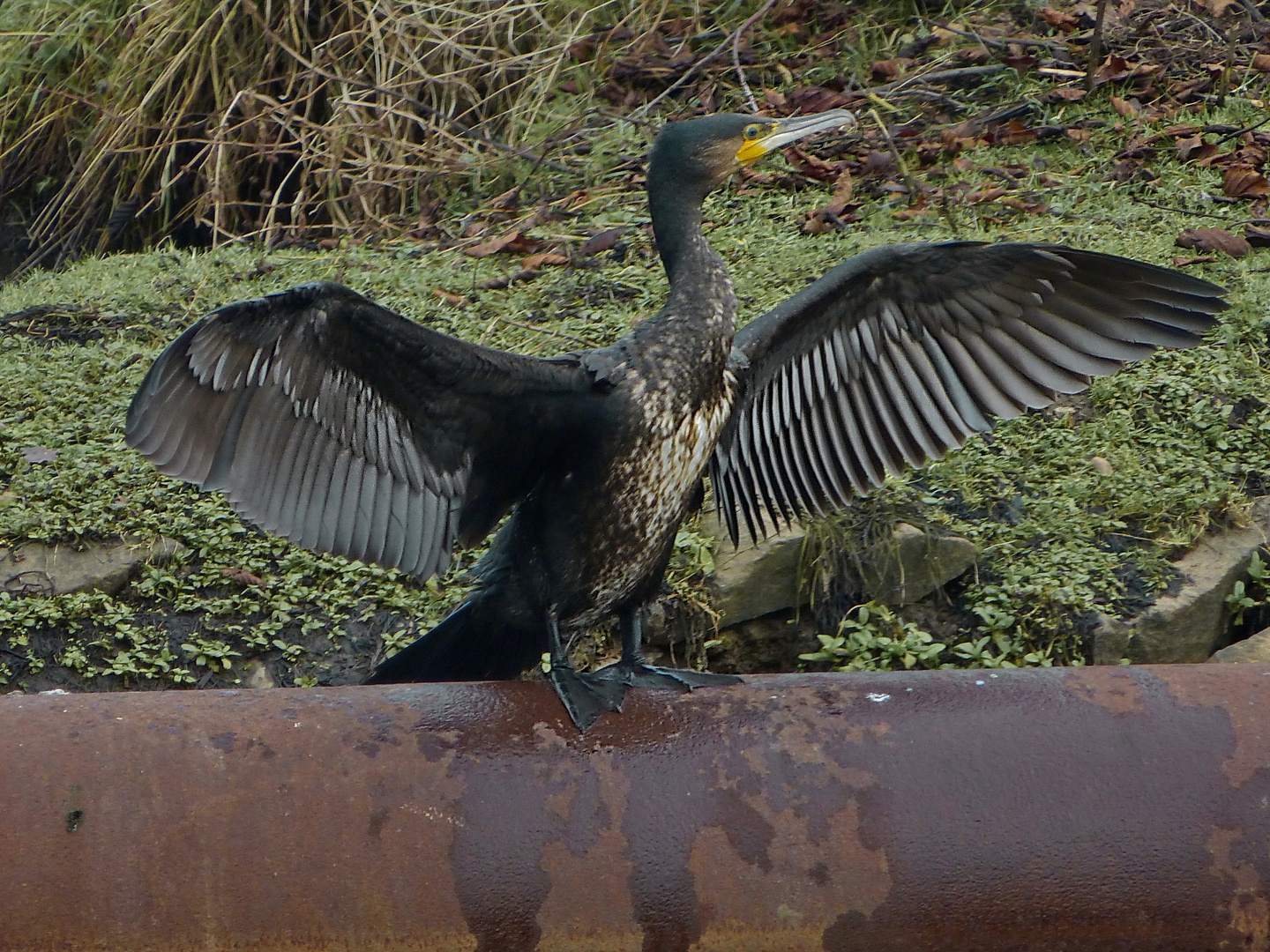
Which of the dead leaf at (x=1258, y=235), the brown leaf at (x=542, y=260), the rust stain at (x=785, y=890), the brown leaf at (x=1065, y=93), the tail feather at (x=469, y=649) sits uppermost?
the brown leaf at (x=1065, y=93)

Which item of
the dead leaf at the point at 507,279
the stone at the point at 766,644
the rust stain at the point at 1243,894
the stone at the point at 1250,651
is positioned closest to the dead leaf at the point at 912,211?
the dead leaf at the point at 507,279

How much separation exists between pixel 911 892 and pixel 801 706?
239mm

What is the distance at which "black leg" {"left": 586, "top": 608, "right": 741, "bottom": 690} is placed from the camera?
2.33 m

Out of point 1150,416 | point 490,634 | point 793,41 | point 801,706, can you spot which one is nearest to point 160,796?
point 801,706

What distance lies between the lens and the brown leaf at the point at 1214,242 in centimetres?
484

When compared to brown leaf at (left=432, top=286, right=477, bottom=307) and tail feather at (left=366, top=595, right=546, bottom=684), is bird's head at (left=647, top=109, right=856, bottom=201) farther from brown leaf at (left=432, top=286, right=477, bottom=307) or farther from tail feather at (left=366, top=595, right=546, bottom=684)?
brown leaf at (left=432, top=286, right=477, bottom=307)

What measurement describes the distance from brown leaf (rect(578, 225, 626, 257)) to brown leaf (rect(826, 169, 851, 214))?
2.60ft

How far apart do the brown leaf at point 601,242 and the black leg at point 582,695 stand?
130 inches

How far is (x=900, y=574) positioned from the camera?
3688 millimetres

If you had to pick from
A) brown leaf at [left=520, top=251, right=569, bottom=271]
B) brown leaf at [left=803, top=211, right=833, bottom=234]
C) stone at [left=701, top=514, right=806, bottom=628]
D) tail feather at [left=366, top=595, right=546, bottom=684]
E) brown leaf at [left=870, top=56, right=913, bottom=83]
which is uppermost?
brown leaf at [left=870, top=56, right=913, bottom=83]

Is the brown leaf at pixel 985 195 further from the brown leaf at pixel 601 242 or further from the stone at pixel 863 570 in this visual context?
the stone at pixel 863 570

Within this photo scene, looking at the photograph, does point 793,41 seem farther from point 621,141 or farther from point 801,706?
point 801,706

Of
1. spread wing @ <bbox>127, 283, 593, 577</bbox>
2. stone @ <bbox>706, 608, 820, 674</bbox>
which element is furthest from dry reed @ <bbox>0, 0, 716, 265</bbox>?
spread wing @ <bbox>127, 283, 593, 577</bbox>

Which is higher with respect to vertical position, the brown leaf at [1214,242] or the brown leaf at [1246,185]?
the brown leaf at [1246,185]
